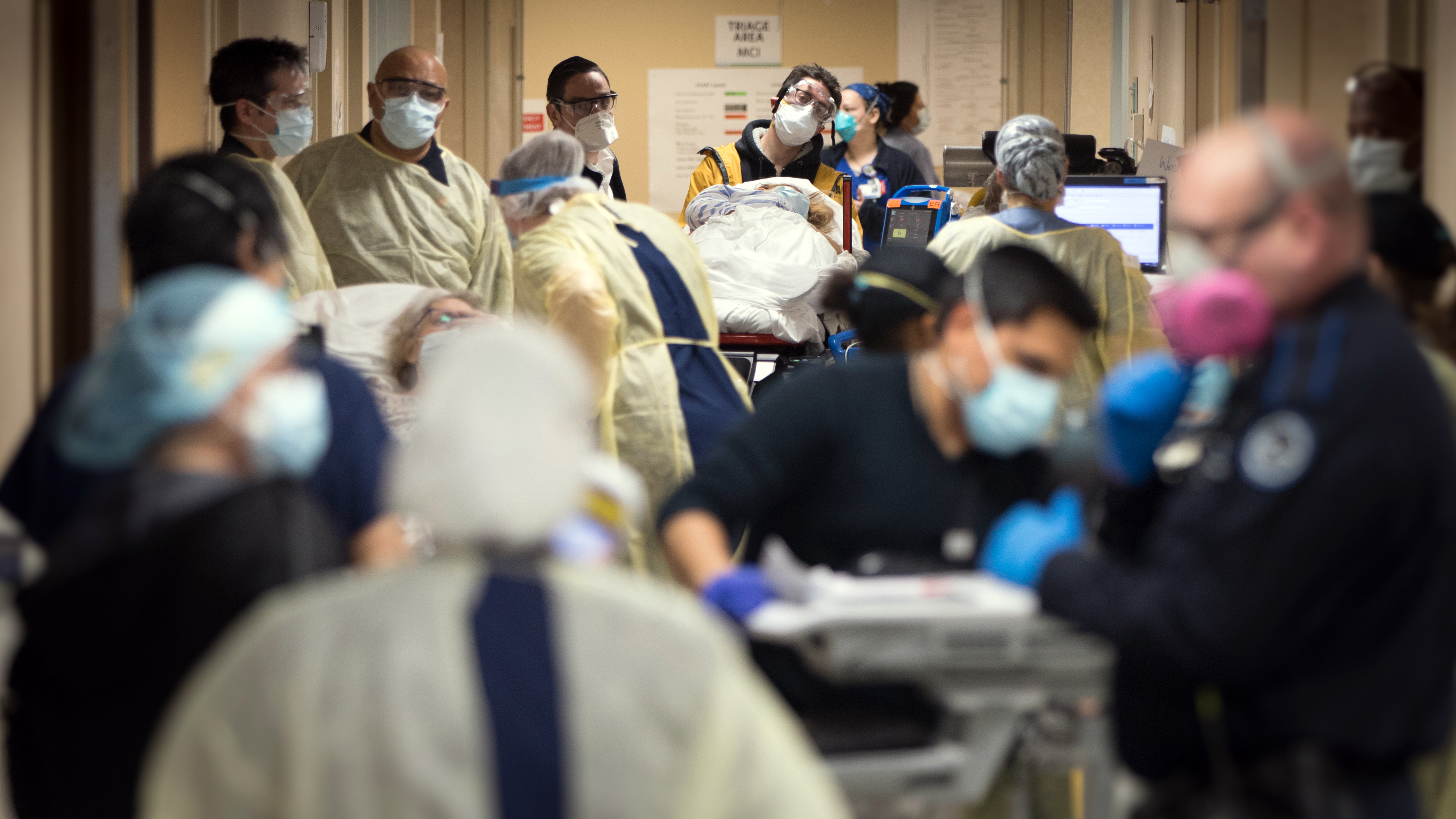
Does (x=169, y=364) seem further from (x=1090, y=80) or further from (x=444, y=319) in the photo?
(x=1090, y=80)

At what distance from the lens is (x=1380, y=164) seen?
262 cm

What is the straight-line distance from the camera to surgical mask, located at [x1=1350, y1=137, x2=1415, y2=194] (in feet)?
8.39

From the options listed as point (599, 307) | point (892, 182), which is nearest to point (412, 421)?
point (599, 307)

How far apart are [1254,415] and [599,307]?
1747 millimetres

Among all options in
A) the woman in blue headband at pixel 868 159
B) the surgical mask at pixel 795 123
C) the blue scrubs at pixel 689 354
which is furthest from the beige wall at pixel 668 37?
the blue scrubs at pixel 689 354

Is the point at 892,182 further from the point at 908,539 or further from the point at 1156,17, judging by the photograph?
the point at 908,539

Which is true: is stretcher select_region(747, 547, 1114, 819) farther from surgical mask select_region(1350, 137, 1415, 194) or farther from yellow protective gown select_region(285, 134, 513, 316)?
yellow protective gown select_region(285, 134, 513, 316)

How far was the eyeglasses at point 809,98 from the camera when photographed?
5.14 meters

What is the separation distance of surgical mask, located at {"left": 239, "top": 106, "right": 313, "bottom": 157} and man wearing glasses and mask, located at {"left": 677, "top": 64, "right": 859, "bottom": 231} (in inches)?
64.5

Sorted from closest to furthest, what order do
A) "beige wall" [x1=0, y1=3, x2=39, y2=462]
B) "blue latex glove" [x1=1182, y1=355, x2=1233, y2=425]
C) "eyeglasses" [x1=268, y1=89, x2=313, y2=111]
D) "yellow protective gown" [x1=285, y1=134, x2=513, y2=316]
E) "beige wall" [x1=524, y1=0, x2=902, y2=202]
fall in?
"blue latex glove" [x1=1182, y1=355, x2=1233, y2=425]
"beige wall" [x1=0, y1=3, x2=39, y2=462]
"eyeglasses" [x1=268, y1=89, x2=313, y2=111]
"yellow protective gown" [x1=285, y1=134, x2=513, y2=316]
"beige wall" [x1=524, y1=0, x2=902, y2=202]

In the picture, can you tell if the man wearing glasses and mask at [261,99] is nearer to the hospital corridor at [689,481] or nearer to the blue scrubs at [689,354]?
the hospital corridor at [689,481]

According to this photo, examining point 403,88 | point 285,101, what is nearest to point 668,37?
point 403,88

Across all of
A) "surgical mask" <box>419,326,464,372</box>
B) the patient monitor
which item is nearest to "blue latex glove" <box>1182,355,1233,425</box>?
"surgical mask" <box>419,326,464,372</box>

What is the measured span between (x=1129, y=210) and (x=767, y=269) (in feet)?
4.77
